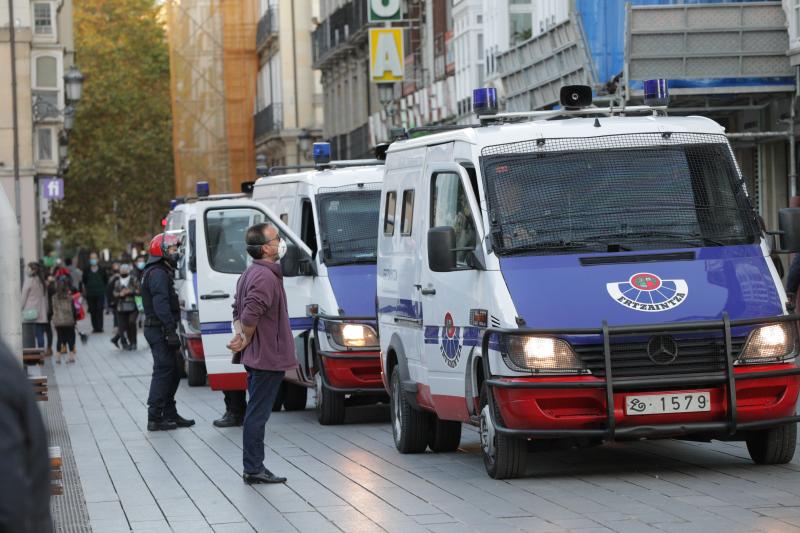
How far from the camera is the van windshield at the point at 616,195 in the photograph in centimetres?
1139

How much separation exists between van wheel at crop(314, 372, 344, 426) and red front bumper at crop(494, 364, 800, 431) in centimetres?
562

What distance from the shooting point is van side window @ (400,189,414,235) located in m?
13.3

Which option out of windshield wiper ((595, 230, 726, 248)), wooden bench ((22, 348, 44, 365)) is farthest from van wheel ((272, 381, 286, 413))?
windshield wiper ((595, 230, 726, 248))

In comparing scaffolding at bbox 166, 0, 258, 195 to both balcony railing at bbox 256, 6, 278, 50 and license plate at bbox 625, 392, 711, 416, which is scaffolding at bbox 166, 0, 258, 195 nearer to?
balcony railing at bbox 256, 6, 278, 50

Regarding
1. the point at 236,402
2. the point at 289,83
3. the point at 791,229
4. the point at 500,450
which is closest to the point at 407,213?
the point at 500,450

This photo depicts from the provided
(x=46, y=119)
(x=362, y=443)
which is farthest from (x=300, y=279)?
(x=46, y=119)

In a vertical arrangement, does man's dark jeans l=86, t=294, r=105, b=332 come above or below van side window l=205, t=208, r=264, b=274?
below

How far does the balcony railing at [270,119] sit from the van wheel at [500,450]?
54.4m

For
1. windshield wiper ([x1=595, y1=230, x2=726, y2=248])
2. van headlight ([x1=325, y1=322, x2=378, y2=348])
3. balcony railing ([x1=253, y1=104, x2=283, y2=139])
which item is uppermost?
balcony railing ([x1=253, y1=104, x2=283, y2=139])

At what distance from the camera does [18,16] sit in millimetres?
57219

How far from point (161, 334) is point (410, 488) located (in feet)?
18.8

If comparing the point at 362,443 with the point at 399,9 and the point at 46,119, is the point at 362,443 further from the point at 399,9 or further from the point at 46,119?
the point at 46,119

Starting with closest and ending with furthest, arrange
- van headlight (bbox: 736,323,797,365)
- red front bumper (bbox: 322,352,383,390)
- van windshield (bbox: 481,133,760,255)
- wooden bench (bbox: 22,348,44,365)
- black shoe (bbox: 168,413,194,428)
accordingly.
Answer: van headlight (bbox: 736,323,797,365) → van windshield (bbox: 481,133,760,255) → wooden bench (bbox: 22,348,44,365) → red front bumper (bbox: 322,352,383,390) → black shoe (bbox: 168,413,194,428)

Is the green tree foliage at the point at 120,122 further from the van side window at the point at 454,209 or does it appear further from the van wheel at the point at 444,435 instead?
the van side window at the point at 454,209
